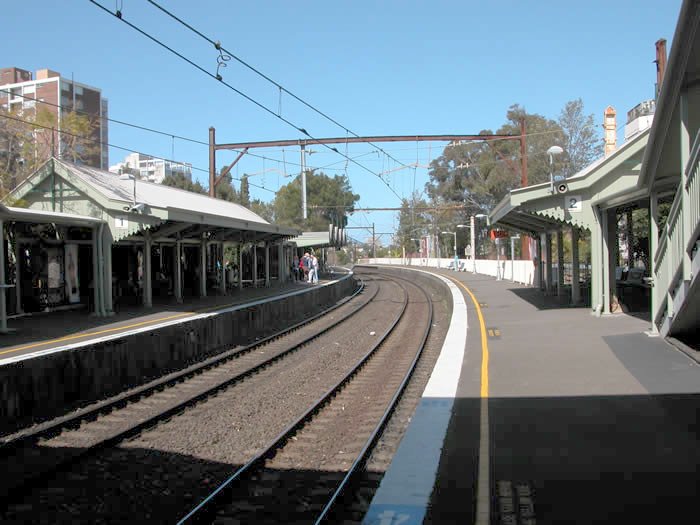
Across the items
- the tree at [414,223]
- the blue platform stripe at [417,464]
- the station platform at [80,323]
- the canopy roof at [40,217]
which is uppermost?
the tree at [414,223]

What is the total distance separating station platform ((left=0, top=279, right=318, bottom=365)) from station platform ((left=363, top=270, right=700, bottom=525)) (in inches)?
247

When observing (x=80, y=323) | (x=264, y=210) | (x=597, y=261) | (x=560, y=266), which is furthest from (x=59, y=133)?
(x=264, y=210)

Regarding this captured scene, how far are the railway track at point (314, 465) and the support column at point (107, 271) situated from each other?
23.5ft

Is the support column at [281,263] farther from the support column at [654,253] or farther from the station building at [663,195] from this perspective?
the support column at [654,253]

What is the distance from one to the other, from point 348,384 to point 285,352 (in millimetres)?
3317

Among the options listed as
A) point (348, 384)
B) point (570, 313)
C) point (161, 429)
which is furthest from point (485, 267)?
point (161, 429)

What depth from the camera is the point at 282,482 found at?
20.5ft

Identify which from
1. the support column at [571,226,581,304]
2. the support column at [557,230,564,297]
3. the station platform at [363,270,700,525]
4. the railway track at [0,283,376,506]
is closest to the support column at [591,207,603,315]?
the support column at [571,226,581,304]

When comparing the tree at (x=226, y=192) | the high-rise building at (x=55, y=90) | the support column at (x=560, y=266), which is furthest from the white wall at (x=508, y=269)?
the high-rise building at (x=55, y=90)

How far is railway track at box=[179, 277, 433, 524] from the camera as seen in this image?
17.7 feet

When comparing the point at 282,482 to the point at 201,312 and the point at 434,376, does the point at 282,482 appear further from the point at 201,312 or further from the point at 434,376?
the point at 201,312

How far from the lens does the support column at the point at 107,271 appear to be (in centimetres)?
1565

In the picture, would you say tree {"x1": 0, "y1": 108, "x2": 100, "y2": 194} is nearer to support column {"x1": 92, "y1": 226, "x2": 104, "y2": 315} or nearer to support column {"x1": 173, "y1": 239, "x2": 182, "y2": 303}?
support column {"x1": 173, "y1": 239, "x2": 182, "y2": 303}

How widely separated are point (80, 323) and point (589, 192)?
1173 cm
